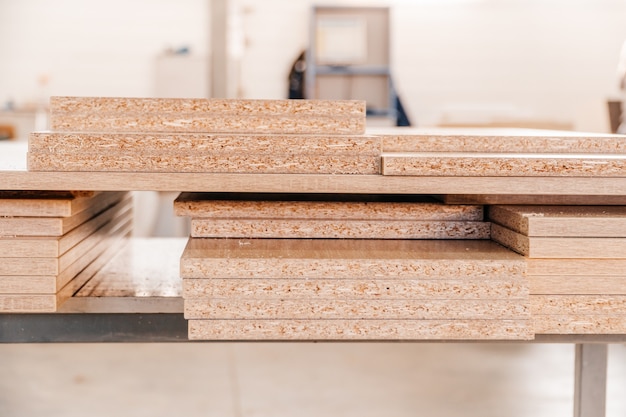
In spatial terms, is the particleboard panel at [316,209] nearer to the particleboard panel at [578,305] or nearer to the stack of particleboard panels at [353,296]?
the stack of particleboard panels at [353,296]

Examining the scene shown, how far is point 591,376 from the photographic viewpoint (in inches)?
66.4

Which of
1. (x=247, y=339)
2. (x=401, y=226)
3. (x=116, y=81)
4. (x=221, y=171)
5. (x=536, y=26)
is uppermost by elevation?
(x=536, y=26)

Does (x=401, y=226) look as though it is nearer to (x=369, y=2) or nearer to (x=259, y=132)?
(x=259, y=132)

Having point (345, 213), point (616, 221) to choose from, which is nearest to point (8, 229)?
point (345, 213)

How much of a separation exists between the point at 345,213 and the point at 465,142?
0.28 metres

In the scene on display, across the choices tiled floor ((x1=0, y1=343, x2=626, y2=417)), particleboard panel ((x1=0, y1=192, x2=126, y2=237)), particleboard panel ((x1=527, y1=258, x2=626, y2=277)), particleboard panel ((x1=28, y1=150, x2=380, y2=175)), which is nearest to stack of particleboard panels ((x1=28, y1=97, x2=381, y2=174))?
particleboard panel ((x1=28, y1=150, x2=380, y2=175))

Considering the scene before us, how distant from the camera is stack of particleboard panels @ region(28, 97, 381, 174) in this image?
48.8 inches

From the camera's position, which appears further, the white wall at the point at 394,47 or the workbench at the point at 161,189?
the white wall at the point at 394,47

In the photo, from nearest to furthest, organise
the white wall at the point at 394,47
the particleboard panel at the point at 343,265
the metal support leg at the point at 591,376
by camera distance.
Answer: the particleboard panel at the point at 343,265, the metal support leg at the point at 591,376, the white wall at the point at 394,47

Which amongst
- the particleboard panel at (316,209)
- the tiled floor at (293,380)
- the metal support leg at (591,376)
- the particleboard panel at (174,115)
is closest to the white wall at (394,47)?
the tiled floor at (293,380)

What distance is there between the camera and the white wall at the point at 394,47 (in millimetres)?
6605

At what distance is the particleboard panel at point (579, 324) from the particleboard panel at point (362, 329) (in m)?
0.05

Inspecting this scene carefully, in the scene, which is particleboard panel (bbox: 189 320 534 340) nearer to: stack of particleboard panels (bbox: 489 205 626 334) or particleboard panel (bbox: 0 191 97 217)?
stack of particleboard panels (bbox: 489 205 626 334)

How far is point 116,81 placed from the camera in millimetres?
6695
